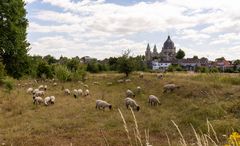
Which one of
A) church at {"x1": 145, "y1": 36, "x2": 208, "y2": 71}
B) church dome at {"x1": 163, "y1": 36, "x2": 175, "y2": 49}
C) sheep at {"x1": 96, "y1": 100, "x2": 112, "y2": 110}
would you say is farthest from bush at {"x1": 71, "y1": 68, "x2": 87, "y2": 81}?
church dome at {"x1": 163, "y1": 36, "x2": 175, "y2": 49}

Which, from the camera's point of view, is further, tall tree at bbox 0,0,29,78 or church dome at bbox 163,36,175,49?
church dome at bbox 163,36,175,49

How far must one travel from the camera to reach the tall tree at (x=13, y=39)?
2970 cm

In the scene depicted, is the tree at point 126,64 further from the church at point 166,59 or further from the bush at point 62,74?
the church at point 166,59

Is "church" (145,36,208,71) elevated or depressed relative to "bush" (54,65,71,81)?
elevated

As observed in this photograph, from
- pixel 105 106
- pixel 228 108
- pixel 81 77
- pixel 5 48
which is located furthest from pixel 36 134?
pixel 81 77

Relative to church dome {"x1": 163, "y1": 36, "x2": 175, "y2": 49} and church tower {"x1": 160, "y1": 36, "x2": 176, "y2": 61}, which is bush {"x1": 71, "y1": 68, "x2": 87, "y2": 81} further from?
church dome {"x1": 163, "y1": 36, "x2": 175, "y2": 49}

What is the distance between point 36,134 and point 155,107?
404 inches

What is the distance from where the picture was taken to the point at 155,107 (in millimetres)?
24750

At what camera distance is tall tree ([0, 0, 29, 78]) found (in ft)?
97.5

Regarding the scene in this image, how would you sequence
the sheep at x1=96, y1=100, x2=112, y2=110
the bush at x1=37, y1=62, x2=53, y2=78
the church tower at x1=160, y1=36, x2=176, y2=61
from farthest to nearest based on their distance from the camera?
1. the church tower at x1=160, y1=36, x2=176, y2=61
2. the bush at x1=37, y1=62, x2=53, y2=78
3. the sheep at x1=96, y1=100, x2=112, y2=110

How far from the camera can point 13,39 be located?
3011cm

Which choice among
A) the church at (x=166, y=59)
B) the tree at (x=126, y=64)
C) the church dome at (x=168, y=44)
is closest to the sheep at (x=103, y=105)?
the tree at (x=126, y=64)

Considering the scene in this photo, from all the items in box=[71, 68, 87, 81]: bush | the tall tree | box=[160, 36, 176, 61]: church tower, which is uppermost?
box=[160, 36, 176, 61]: church tower

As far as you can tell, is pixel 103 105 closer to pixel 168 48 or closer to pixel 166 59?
pixel 166 59
